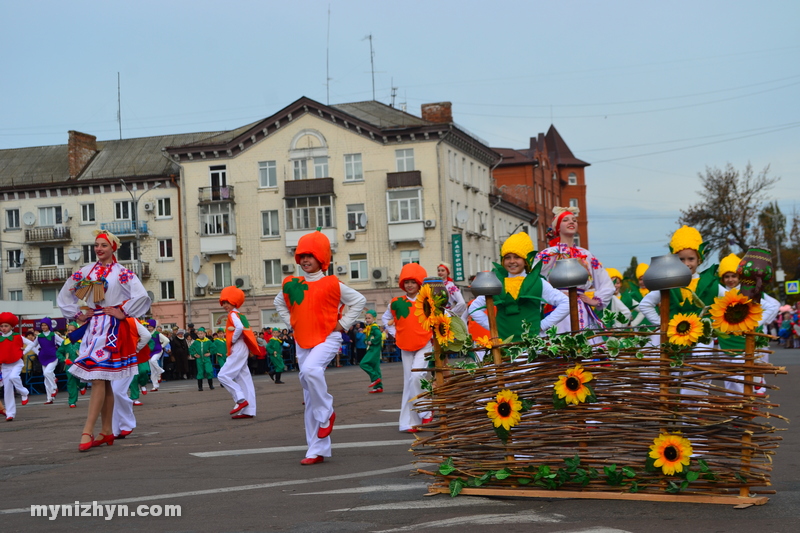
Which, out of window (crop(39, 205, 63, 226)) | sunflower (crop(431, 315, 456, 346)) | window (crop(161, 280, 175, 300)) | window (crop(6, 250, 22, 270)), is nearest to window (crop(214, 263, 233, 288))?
window (crop(161, 280, 175, 300))

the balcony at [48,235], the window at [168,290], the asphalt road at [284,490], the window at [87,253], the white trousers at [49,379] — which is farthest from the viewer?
the balcony at [48,235]

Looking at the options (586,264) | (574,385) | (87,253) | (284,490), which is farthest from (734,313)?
(87,253)

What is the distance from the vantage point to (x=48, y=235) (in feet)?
211

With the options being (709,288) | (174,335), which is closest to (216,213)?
(174,335)

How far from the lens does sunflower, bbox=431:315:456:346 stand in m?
7.35

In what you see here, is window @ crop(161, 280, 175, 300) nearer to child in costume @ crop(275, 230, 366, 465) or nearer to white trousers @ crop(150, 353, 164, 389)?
white trousers @ crop(150, 353, 164, 389)

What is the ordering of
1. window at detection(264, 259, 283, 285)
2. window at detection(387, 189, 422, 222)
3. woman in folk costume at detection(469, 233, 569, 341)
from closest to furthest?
woman in folk costume at detection(469, 233, 569, 341) → window at detection(387, 189, 422, 222) → window at detection(264, 259, 283, 285)

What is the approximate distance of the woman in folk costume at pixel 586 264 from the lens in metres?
10.1

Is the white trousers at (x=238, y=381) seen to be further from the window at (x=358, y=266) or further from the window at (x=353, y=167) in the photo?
the window at (x=353, y=167)

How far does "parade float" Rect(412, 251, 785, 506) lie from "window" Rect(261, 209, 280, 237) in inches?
2162

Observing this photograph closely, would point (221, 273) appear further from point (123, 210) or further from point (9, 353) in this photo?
point (9, 353)

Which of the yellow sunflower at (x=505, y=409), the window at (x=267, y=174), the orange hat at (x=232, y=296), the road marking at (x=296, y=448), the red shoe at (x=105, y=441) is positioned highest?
the window at (x=267, y=174)

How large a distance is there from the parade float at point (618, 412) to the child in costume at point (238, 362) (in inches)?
335

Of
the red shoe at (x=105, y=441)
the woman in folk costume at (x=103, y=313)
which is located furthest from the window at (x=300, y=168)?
the red shoe at (x=105, y=441)
